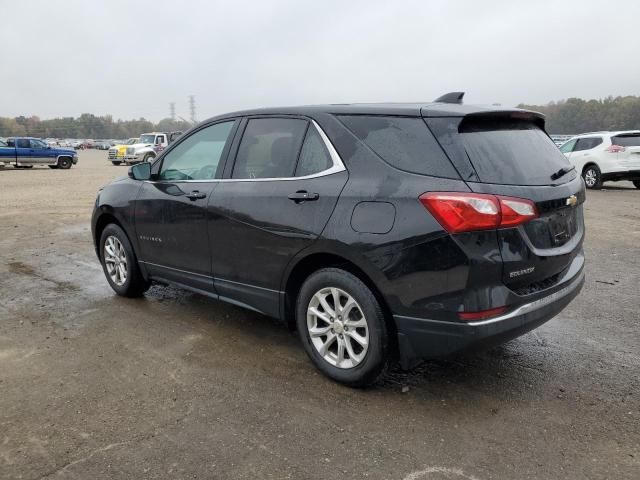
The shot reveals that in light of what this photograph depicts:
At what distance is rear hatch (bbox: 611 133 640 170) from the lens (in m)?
14.7

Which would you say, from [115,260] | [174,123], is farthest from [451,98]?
[174,123]

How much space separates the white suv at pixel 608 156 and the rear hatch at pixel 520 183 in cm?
1348

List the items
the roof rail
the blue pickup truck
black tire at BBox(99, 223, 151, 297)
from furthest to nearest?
the blue pickup truck < black tire at BBox(99, 223, 151, 297) < the roof rail

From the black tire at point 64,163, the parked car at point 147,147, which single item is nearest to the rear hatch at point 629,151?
the parked car at point 147,147

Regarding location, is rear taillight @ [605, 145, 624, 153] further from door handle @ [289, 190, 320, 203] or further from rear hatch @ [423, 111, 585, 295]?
door handle @ [289, 190, 320, 203]

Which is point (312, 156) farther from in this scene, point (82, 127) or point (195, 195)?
point (82, 127)

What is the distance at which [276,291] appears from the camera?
3637 mm

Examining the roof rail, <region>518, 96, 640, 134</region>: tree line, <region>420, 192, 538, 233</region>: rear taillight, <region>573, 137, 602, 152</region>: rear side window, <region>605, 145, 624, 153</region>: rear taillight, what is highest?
<region>518, 96, 640, 134</region>: tree line

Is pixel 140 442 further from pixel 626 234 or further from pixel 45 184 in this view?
pixel 45 184

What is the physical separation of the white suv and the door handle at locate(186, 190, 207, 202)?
14.3 metres

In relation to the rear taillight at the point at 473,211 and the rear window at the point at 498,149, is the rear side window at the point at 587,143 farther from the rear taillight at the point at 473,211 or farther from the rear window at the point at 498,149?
the rear taillight at the point at 473,211

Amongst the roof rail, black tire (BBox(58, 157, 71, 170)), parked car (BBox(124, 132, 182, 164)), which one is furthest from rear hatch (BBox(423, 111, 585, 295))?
parked car (BBox(124, 132, 182, 164))

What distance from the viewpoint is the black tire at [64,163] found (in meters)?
28.1

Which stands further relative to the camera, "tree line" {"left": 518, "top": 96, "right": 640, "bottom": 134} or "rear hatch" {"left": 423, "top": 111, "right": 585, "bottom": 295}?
"tree line" {"left": 518, "top": 96, "right": 640, "bottom": 134}
